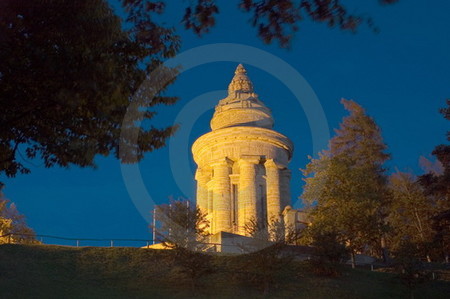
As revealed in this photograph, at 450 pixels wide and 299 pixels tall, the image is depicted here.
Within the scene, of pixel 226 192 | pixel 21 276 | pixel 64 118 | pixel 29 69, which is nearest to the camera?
pixel 29 69

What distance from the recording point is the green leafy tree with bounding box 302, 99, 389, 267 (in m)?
33.9

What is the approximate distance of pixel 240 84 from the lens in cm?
4988

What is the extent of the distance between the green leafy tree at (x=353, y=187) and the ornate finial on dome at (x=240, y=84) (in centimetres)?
1059

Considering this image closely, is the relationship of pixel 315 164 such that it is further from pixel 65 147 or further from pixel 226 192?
pixel 65 147

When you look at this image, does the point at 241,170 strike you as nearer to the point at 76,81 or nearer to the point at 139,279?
the point at 139,279

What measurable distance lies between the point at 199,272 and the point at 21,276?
8438 millimetres

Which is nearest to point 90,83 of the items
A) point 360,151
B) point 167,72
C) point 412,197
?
point 167,72

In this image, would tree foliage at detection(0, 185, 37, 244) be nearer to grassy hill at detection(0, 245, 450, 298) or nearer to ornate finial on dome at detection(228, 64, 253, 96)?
grassy hill at detection(0, 245, 450, 298)

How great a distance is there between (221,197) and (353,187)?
39.1ft

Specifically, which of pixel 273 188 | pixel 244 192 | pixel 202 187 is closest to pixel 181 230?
pixel 244 192

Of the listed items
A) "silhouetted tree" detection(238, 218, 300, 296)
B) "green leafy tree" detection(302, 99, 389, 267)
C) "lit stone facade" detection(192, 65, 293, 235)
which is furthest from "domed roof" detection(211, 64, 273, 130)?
"silhouetted tree" detection(238, 218, 300, 296)

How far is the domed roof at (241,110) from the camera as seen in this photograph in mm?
46156

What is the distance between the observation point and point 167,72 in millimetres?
14141

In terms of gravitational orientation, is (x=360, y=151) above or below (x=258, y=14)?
above
